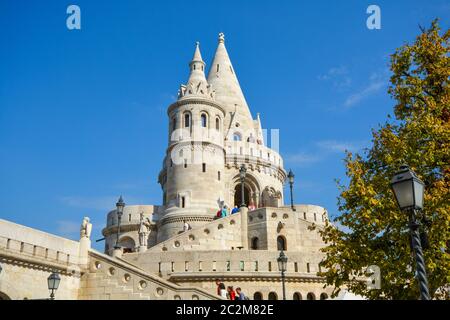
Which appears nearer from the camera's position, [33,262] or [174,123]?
[33,262]

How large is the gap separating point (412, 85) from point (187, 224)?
24337 millimetres

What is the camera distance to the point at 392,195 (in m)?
13.5

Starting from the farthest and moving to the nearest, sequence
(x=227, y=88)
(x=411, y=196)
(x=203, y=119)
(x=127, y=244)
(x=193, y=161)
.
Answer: (x=227, y=88), (x=203, y=119), (x=127, y=244), (x=193, y=161), (x=411, y=196)

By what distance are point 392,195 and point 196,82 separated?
32.5 metres

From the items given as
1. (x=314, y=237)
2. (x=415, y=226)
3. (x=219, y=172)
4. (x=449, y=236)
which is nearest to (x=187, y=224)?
(x=219, y=172)

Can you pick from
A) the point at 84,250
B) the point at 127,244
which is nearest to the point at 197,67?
the point at 127,244

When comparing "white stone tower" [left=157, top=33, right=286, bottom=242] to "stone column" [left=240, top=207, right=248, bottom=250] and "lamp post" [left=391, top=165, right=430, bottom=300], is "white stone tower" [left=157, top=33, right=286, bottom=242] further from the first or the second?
"lamp post" [left=391, top=165, right=430, bottom=300]

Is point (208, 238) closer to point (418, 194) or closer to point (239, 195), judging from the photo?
point (239, 195)

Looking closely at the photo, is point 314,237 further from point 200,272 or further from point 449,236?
point 449,236

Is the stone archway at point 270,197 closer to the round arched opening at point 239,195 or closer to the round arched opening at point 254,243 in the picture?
the round arched opening at point 239,195

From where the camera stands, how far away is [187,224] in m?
36.7

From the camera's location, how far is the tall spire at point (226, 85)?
50125 mm

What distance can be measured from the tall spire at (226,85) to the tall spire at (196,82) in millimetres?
4291
